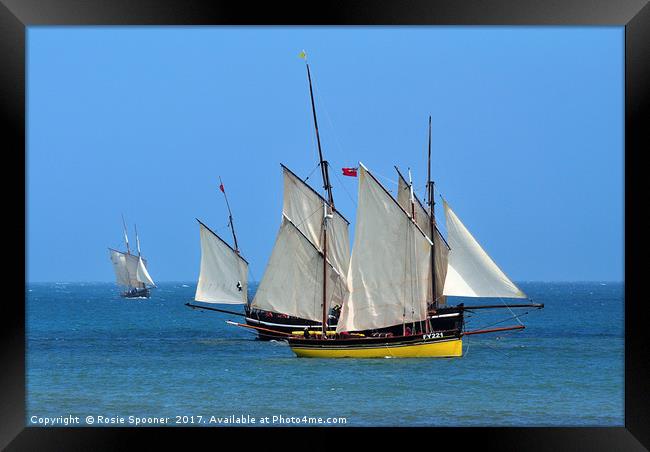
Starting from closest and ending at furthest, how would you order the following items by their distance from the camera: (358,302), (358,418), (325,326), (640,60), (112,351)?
(640,60)
(358,418)
(358,302)
(325,326)
(112,351)

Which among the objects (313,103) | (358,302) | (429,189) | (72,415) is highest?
(313,103)

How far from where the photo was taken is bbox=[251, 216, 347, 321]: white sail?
24594 millimetres

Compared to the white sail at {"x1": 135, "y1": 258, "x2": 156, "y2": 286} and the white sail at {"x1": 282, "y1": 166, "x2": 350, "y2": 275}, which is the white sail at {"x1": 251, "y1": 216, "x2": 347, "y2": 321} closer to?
the white sail at {"x1": 282, "y1": 166, "x2": 350, "y2": 275}

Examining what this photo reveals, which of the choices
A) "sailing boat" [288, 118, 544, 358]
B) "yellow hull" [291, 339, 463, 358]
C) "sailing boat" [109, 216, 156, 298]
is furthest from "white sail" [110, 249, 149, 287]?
"sailing boat" [288, 118, 544, 358]

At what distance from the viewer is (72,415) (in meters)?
18.6

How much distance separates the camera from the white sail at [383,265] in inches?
862

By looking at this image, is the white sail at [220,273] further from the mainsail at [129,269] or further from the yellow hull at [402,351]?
the mainsail at [129,269]

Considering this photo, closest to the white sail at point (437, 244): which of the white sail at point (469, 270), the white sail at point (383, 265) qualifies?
the white sail at point (469, 270)

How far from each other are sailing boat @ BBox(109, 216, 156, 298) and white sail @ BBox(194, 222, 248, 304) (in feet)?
76.1

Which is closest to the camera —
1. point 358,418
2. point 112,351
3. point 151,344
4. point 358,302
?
point 358,418

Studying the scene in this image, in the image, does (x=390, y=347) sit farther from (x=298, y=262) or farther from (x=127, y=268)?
(x=127, y=268)

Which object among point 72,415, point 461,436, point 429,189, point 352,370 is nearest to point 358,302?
point 352,370

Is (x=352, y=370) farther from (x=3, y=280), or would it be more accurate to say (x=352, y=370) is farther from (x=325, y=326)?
(x=3, y=280)

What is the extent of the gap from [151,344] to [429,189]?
11264 millimetres
